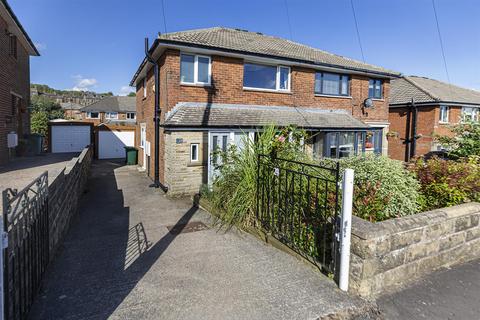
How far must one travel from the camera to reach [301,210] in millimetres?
4676

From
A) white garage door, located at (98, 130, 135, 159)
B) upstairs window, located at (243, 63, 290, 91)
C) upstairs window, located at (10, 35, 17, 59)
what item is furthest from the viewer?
white garage door, located at (98, 130, 135, 159)

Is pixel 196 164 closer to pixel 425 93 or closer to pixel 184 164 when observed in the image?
pixel 184 164

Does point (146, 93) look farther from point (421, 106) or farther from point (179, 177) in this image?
point (421, 106)

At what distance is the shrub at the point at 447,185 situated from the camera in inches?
186

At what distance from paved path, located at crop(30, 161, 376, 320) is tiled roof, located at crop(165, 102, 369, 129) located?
13.3 ft

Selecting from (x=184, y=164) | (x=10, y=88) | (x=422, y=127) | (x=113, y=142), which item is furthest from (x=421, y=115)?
(x=10, y=88)

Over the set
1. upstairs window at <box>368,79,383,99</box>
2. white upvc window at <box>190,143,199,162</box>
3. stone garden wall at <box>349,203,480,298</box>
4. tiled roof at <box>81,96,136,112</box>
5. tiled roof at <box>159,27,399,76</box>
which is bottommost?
stone garden wall at <box>349,203,480,298</box>

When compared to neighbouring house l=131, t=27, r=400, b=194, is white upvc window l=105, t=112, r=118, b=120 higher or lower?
higher

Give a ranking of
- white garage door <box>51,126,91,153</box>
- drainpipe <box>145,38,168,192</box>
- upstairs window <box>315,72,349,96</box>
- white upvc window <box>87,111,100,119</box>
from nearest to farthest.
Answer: drainpipe <box>145,38,168,192</box>
upstairs window <box>315,72,349,96</box>
white garage door <box>51,126,91,153</box>
white upvc window <box>87,111,100,119</box>

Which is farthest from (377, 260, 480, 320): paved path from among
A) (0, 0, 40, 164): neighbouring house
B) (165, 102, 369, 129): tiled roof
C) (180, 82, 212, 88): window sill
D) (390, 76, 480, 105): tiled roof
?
(390, 76, 480, 105): tiled roof

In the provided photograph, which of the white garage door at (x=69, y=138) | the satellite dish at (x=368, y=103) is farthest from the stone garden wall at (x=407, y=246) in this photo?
the white garage door at (x=69, y=138)

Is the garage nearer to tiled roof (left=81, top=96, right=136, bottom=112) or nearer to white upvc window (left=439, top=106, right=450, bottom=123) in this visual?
white upvc window (left=439, top=106, right=450, bottom=123)

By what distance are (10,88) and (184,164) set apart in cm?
824

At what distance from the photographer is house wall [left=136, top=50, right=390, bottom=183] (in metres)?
9.59
